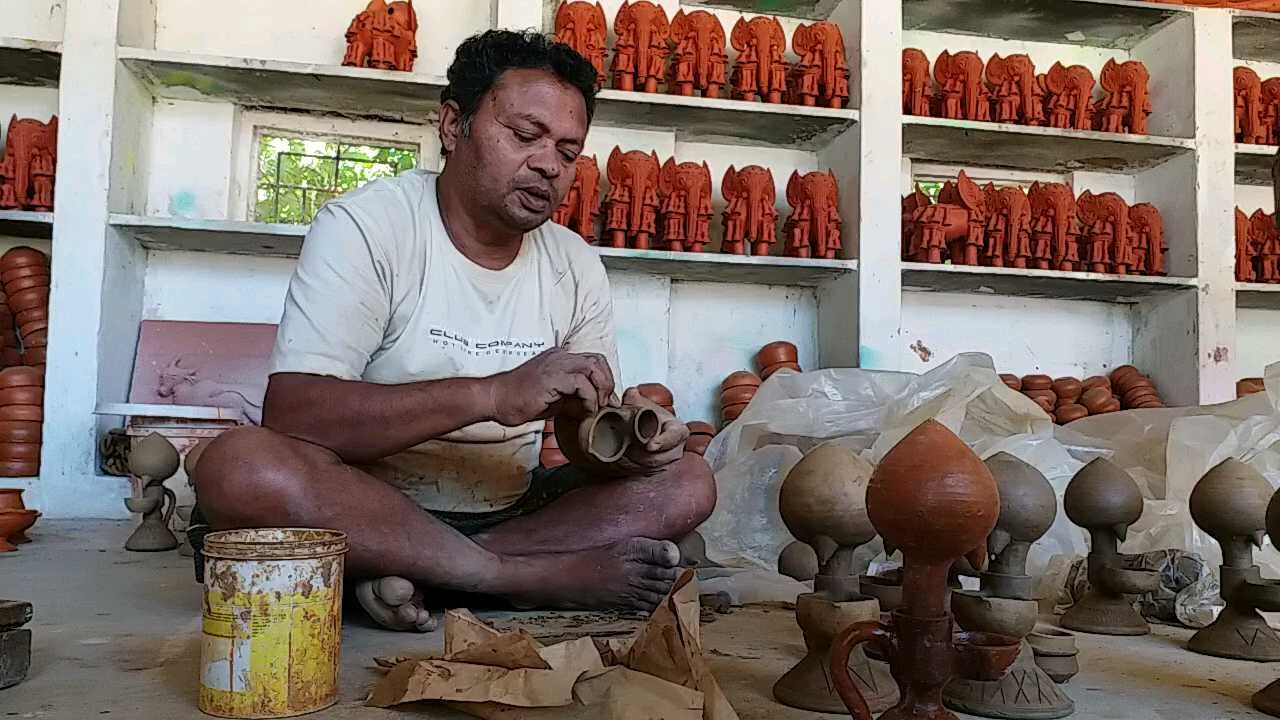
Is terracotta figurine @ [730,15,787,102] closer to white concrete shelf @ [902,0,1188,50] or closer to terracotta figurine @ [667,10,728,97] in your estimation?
terracotta figurine @ [667,10,728,97]

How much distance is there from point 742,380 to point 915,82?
68.8 inches

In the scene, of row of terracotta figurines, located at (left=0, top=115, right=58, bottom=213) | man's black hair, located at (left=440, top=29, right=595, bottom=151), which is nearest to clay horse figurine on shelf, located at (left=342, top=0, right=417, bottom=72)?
row of terracotta figurines, located at (left=0, top=115, right=58, bottom=213)

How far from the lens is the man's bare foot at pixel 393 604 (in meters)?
1.81

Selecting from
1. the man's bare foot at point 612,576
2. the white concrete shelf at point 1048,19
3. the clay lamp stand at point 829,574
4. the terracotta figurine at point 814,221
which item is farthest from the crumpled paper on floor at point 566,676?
the white concrete shelf at point 1048,19

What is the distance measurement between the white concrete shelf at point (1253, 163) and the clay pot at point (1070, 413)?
5.36 ft

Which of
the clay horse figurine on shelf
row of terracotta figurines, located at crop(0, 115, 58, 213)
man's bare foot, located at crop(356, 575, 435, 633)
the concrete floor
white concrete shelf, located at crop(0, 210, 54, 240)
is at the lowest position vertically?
the concrete floor

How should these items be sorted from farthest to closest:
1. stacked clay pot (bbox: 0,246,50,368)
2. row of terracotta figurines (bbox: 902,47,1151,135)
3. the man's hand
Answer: row of terracotta figurines (bbox: 902,47,1151,135) < stacked clay pot (bbox: 0,246,50,368) < the man's hand

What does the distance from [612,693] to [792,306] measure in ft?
13.0

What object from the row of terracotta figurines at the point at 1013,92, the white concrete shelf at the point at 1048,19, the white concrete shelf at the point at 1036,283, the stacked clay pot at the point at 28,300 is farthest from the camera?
the white concrete shelf at the point at 1048,19

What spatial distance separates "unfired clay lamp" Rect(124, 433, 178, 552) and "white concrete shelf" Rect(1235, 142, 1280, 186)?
5.29 m

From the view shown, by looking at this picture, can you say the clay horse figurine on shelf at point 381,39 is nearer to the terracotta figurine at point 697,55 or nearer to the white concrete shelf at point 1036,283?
the terracotta figurine at point 697,55

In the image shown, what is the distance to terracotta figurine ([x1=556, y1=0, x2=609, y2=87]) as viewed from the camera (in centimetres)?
439

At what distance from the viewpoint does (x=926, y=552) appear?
108 cm

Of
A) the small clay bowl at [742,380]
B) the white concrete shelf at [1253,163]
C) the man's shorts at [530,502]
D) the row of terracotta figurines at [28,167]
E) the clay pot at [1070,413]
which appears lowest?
the man's shorts at [530,502]
